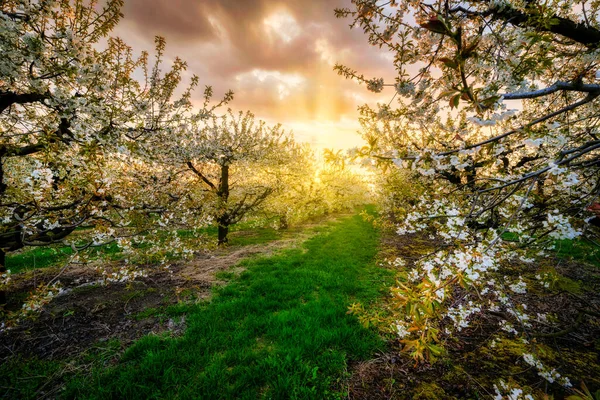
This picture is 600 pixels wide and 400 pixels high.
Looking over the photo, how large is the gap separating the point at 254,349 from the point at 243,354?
0.23 metres

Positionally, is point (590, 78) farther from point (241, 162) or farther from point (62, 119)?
point (241, 162)

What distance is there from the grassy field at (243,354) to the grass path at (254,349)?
0.04 ft

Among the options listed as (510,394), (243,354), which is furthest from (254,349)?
(510,394)

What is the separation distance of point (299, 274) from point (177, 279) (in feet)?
11.7

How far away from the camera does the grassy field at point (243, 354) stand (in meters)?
3.08

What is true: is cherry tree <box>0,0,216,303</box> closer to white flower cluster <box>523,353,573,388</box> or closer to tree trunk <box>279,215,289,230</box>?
white flower cluster <box>523,353,573,388</box>

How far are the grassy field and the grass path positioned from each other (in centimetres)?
1

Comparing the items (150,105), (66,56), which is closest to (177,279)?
(150,105)

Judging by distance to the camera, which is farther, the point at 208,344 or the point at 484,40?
the point at 208,344

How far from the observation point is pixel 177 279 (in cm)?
→ 673

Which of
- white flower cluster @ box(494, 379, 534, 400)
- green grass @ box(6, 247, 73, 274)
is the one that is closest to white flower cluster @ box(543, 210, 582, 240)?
white flower cluster @ box(494, 379, 534, 400)

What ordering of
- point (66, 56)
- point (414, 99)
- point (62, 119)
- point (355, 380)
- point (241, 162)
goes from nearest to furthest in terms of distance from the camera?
1. point (355, 380)
2. point (414, 99)
3. point (66, 56)
4. point (62, 119)
5. point (241, 162)

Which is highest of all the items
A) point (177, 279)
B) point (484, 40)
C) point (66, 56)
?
point (484, 40)

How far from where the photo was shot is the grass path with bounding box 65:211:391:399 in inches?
121
